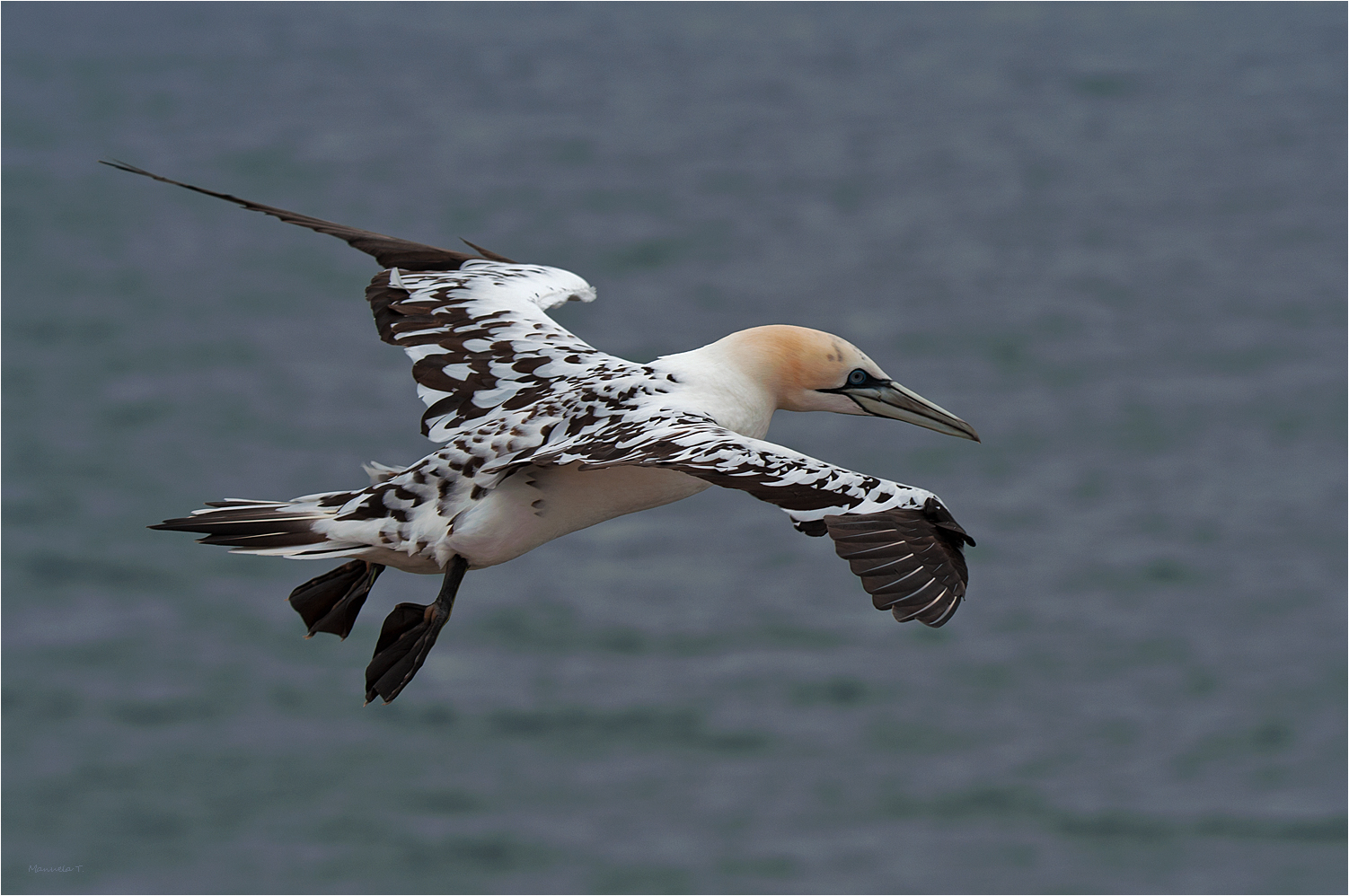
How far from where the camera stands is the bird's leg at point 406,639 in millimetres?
10203

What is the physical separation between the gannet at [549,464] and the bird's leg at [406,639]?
11 mm

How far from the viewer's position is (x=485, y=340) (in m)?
12.1

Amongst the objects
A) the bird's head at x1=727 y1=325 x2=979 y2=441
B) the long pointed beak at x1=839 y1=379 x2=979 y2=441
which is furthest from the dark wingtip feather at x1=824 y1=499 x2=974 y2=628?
the long pointed beak at x1=839 y1=379 x2=979 y2=441

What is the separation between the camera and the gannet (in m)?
9.31

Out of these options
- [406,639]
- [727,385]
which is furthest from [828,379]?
[406,639]

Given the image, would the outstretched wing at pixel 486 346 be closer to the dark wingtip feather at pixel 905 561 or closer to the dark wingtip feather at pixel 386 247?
the dark wingtip feather at pixel 386 247

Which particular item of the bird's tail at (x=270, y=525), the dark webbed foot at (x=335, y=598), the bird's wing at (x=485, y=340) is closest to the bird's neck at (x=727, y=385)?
the bird's wing at (x=485, y=340)

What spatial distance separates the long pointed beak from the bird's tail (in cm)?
344

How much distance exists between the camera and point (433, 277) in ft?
42.7

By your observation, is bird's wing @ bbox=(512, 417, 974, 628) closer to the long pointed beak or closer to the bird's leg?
the bird's leg

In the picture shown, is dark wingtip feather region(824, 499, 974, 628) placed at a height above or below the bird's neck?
below

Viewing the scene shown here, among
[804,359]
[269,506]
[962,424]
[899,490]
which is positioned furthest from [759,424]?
[269,506]

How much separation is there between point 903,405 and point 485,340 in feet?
9.27

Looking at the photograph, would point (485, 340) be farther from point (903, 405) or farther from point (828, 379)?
point (903, 405)
